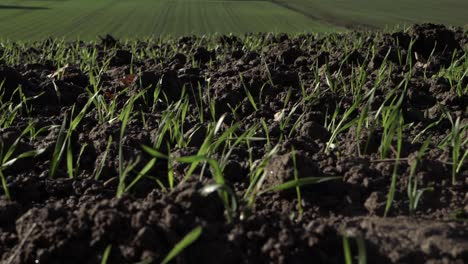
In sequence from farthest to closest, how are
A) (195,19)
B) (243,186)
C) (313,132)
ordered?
(195,19) → (313,132) → (243,186)

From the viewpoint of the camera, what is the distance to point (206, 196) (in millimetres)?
1387

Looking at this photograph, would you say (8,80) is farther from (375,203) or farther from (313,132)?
(375,203)

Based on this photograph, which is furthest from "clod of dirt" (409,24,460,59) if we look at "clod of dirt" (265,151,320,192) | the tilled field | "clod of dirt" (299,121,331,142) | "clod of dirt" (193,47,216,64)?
"clod of dirt" (265,151,320,192)

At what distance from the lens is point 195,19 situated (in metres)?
17.3

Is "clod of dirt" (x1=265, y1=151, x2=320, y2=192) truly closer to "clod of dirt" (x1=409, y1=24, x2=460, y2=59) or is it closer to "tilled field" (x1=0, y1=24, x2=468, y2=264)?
"tilled field" (x1=0, y1=24, x2=468, y2=264)

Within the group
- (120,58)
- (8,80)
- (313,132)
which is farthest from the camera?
(120,58)

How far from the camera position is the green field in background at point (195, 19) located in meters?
Result: 13.8

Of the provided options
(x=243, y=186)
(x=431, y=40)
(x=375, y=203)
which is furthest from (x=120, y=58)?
(x=375, y=203)

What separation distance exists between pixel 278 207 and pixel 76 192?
622mm

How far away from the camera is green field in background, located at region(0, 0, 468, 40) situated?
545 inches

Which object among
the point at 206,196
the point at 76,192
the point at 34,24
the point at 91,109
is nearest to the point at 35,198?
the point at 76,192

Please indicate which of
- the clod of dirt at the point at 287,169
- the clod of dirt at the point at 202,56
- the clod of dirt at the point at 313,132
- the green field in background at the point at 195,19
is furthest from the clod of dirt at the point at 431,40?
the green field in background at the point at 195,19

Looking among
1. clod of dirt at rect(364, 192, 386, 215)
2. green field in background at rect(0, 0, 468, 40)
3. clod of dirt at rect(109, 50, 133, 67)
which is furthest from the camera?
green field in background at rect(0, 0, 468, 40)

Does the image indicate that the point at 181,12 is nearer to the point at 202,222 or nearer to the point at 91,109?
the point at 91,109
